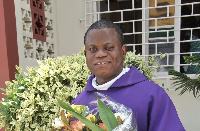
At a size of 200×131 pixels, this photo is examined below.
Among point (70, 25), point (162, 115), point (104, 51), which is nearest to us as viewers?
point (162, 115)

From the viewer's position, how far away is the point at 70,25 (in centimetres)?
461

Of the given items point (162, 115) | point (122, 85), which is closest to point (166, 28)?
point (122, 85)

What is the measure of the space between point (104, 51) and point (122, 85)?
24cm

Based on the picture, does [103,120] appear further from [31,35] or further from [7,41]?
[31,35]

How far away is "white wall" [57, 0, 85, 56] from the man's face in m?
3.32

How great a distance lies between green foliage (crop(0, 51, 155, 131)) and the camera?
7.26ft

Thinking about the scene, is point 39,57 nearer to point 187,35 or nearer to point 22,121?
point 22,121

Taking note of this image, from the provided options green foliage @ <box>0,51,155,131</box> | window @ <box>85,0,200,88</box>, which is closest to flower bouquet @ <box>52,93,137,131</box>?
green foliage @ <box>0,51,155,131</box>

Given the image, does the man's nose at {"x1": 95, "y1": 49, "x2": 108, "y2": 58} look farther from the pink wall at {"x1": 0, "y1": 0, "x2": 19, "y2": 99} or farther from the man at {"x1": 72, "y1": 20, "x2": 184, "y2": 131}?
the pink wall at {"x1": 0, "y1": 0, "x2": 19, "y2": 99}

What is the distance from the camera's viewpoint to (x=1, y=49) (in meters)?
3.03

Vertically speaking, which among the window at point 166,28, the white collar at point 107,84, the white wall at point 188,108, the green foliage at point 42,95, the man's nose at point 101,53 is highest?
the window at point 166,28

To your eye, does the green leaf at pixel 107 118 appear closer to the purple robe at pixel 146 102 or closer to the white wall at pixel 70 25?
the purple robe at pixel 146 102

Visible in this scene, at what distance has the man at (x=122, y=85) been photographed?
1104 millimetres

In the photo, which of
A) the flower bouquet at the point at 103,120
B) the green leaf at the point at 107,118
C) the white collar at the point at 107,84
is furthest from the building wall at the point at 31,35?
the green leaf at the point at 107,118
